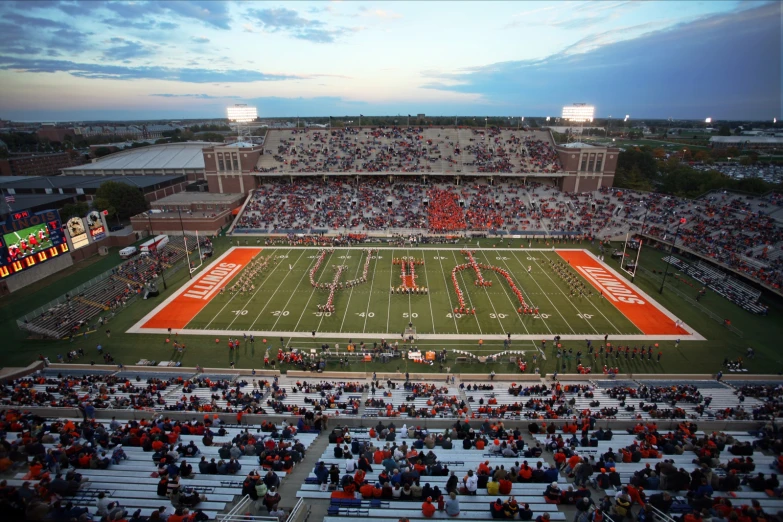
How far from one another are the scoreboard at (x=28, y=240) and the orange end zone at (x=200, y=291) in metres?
8.55

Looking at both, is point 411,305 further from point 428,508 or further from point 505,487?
point 428,508

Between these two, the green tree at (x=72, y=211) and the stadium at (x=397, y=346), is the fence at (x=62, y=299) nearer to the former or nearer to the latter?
the stadium at (x=397, y=346)

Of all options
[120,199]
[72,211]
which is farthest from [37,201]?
[120,199]

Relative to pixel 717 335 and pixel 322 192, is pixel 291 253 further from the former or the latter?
pixel 717 335

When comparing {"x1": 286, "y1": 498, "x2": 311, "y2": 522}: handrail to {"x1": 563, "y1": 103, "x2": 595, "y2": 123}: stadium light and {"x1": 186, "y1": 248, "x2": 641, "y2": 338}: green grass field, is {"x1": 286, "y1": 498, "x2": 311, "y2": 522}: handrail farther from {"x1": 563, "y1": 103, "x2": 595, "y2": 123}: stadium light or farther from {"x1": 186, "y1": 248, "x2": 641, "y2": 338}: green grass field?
{"x1": 563, "y1": 103, "x2": 595, "y2": 123}: stadium light

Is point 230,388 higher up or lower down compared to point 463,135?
lower down

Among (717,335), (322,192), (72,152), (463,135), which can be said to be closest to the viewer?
(717,335)

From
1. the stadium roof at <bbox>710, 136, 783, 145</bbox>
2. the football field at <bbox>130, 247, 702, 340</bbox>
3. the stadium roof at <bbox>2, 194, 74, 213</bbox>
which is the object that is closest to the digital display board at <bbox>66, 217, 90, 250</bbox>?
the football field at <bbox>130, 247, 702, 340</bbox>

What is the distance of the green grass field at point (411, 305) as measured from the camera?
2347 centimetres

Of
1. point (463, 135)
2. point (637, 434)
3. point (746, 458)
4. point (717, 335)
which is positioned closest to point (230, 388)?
point (637, 434)

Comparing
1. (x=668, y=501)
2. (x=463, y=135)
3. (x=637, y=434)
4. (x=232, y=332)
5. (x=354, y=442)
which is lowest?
(x=232, y=332)

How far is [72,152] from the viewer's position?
87062 millimetres

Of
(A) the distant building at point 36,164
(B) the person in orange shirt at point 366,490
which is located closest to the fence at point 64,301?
(B) the person in orange shirt at point 366,490

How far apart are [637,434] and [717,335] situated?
15.8 metres
